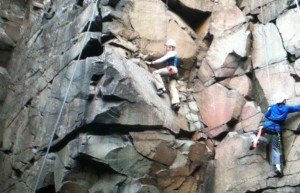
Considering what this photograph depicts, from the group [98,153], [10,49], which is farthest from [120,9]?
[10,49]

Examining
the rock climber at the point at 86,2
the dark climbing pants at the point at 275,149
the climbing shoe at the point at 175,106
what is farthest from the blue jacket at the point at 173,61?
the rock climber at the point at 86,2

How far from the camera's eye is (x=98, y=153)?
10891 millimetres

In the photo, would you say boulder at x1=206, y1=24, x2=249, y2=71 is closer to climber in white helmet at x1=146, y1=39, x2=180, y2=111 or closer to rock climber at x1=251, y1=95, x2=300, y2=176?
climber in white helmet at x1=146, y1=39, x2=180, y2=111

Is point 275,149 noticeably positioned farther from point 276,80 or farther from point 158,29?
point 158,29

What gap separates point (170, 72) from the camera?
1261 centimetres

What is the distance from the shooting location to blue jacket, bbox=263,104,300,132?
10723mm

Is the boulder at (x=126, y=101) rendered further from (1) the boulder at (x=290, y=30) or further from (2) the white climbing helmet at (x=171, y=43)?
(1) the boulder at (x=290, y=30)

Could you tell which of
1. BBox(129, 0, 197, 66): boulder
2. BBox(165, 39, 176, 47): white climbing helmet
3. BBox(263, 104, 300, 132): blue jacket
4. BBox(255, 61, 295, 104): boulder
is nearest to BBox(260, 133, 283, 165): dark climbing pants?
BBox(263, 104, 300, 132): blue jacket

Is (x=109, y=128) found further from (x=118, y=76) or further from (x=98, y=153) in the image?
(x=118, y=76)

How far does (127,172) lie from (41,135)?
3812 millimetres

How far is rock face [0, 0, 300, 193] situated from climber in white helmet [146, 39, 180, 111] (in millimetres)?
210

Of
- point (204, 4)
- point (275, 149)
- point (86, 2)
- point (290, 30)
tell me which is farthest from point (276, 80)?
point (86, 2)

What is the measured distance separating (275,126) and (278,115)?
293mm

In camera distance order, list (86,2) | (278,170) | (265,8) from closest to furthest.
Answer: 1. (278,170)
2. (265,8)
3. (86,2)
